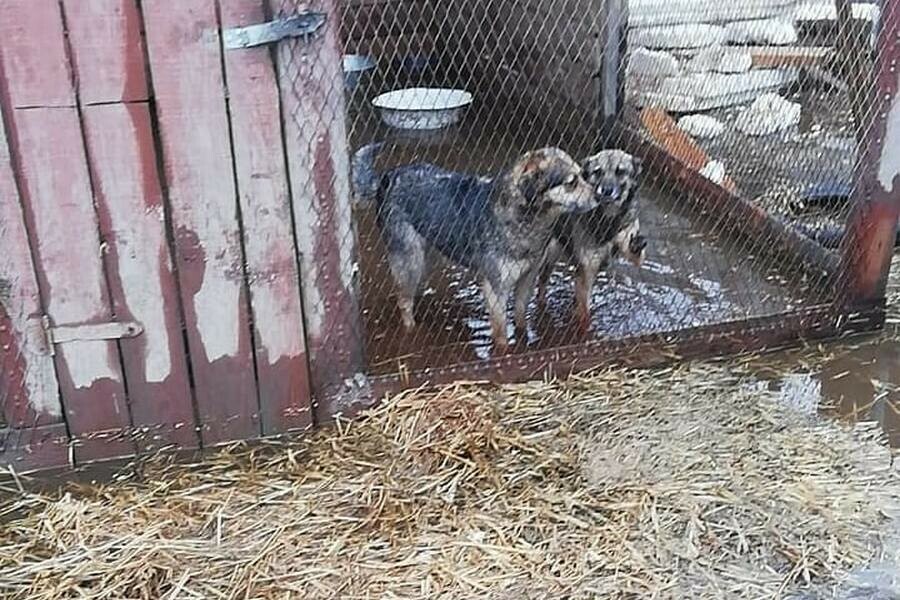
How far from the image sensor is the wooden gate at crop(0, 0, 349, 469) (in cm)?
298

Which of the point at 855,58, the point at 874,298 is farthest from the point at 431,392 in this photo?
the point at 855,58

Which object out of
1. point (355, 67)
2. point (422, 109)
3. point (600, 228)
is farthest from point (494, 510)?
point (355, 67)

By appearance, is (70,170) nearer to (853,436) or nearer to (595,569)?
(595,569)

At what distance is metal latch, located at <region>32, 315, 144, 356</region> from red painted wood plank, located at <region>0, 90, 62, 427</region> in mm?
18

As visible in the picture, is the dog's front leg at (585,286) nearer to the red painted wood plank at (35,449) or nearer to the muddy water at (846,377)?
the muddy water at (846,377)

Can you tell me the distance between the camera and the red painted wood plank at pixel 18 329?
3072 mm

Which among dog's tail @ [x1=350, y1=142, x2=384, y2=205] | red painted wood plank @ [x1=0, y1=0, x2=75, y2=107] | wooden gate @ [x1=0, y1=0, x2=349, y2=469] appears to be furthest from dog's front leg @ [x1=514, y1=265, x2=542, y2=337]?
red painted wood plank @ [x1=0, y1=0, x2=75, y2=107]

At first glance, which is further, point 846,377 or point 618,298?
point 618,298

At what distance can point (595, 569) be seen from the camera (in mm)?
2832

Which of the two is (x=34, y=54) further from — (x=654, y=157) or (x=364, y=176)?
(x=654, y=157)

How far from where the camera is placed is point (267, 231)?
327cm

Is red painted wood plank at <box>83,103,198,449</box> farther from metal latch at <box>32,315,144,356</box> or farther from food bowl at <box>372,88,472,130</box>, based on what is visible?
food bowl at <box>372,88,472,130</box>

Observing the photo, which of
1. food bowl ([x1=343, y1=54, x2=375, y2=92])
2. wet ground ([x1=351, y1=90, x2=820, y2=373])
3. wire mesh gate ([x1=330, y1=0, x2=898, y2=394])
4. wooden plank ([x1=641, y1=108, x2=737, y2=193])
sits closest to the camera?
wire mesh gate ([x1=330, y1=0, x2=898, y2=394])

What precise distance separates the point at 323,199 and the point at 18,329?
98 centimetres
